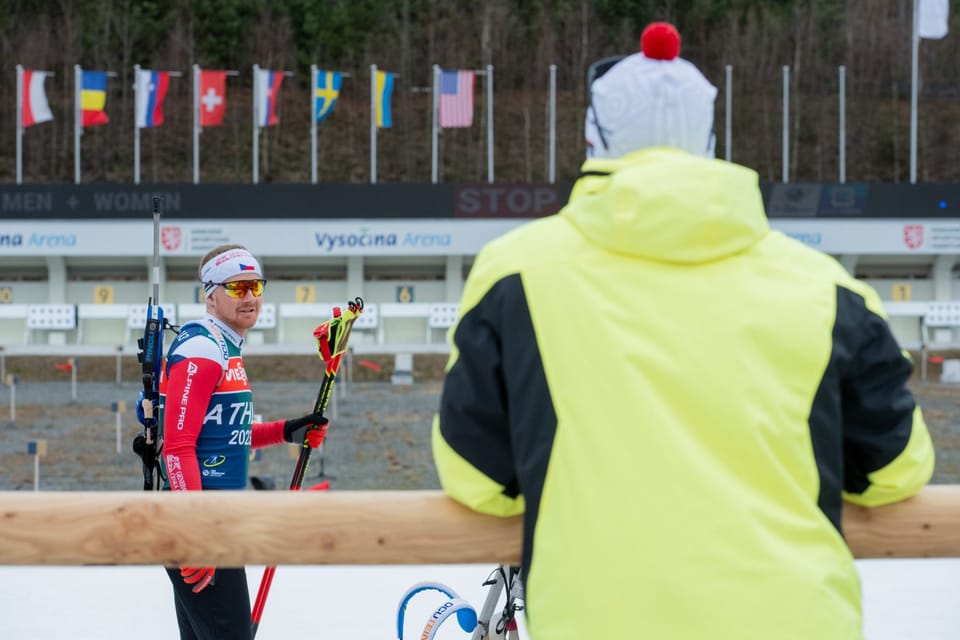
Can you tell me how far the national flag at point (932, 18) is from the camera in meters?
30.2

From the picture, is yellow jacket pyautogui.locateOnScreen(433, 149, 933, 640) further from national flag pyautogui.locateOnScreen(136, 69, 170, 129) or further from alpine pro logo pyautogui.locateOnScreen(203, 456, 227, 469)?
national flag pyautogui.locateOnScreen(136, 69, 170, 129)

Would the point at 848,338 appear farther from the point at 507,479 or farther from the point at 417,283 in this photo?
the point at 417,283

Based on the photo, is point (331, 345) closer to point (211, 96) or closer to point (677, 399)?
point (677, 399)

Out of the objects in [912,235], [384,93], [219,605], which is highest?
[384,93]

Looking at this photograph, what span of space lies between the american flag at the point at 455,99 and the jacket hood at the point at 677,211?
96.0 ft

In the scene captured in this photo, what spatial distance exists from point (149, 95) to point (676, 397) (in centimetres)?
3123

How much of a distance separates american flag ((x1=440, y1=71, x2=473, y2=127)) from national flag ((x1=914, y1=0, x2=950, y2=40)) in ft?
37.7

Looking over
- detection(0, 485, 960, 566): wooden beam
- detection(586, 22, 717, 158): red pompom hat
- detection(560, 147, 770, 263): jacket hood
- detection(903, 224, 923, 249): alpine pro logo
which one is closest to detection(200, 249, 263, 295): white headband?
detection(0, 485, 960, 566): wooden beam

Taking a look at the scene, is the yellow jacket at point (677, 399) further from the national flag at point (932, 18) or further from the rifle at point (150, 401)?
the national flag at point (932, 18)

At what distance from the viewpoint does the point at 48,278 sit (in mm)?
30922

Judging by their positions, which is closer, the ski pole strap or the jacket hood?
the jacket hood

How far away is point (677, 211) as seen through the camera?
1.67 metres

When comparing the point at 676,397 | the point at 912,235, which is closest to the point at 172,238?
the point at 912,235

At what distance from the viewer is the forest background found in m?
42.2
